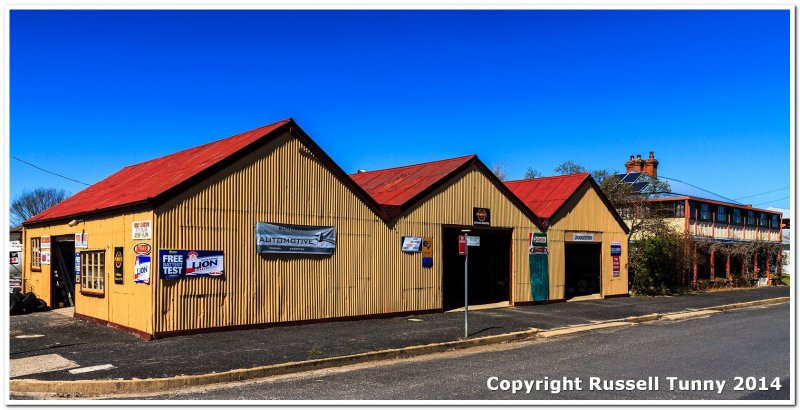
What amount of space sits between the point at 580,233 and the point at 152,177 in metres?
16.9

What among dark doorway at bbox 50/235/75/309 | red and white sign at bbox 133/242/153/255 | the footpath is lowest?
the footpath

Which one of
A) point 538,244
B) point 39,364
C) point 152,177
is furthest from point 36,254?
point 538,244

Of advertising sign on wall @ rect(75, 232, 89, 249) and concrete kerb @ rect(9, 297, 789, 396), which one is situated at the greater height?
advertising sign on wall @ rect(75, 232, 89, 249)

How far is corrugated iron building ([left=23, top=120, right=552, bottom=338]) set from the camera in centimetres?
1512

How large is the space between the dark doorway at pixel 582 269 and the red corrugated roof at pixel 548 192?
119 inches

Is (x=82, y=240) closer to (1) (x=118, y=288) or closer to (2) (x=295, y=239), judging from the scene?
(1) (x=118, y=288)

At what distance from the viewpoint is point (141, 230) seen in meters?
15.0

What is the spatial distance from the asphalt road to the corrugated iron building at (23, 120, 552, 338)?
5178mm

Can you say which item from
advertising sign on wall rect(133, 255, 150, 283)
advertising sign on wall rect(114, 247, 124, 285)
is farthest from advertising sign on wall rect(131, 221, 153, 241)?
advertising sign on wall rect(114, 247, 124, 285)

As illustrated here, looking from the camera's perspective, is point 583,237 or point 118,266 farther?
point 583,237

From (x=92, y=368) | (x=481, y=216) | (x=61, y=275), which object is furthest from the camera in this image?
(x=481, y=216)

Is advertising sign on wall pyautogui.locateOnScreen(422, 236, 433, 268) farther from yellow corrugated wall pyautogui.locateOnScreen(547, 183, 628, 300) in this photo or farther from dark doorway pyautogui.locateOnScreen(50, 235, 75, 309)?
dark doorway pyautogui.locateOnScreen(50, 235, 75, 309)

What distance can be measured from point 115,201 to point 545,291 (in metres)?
15.6

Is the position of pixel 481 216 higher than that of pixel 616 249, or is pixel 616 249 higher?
pixel 481 216
